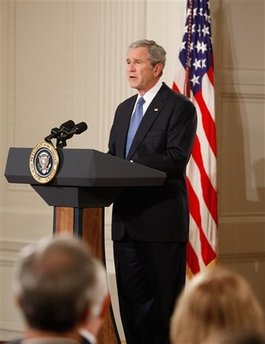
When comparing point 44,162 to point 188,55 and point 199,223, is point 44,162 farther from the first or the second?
point 188,55

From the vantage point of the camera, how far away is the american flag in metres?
5.68

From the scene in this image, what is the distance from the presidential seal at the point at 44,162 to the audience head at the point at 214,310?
236 centimetres

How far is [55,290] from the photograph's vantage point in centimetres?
151

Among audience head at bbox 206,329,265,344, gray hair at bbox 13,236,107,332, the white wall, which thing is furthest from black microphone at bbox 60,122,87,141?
audience head at bbox 206,329,265,344

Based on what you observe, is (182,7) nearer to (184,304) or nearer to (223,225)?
(223,225)

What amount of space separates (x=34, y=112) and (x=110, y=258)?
4.40 ft

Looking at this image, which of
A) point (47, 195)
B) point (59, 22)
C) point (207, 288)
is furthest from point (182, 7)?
point (207, 288)

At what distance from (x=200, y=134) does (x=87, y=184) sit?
2024 millimetres

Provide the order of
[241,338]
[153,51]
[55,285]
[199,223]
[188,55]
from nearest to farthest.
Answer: [241,338], [55,285], [153,51], [199,223], [188,55]

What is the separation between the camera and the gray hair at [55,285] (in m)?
1.51

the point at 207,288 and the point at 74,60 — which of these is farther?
the point at 74,60

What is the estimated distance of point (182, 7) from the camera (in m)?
6.05

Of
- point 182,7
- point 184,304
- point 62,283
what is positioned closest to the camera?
point 62,283

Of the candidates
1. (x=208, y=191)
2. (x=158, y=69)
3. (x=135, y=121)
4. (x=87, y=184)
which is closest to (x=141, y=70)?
(x=158, y=69)
